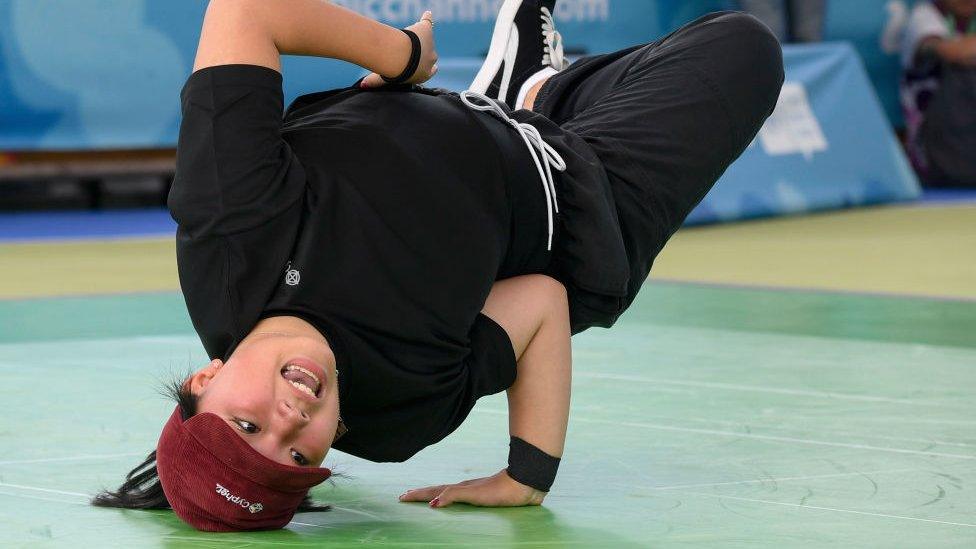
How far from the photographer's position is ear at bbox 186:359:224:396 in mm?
2488

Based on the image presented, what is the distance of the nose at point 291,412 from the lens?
2355 mm

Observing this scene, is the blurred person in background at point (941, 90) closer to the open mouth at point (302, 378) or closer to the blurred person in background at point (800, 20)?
the blurred person in background at point (800, 20)

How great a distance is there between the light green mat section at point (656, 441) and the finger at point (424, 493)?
43mm

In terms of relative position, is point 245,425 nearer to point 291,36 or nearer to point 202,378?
point 202,378

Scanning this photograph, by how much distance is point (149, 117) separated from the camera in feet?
28.0

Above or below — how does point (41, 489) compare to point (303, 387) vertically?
below

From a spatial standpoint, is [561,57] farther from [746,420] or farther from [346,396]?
[346,396]

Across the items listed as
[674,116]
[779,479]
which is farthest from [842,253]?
[779,479]

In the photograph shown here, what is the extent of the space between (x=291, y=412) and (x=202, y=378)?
9.1 inches

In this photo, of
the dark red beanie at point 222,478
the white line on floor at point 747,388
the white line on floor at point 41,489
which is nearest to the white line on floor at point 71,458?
the white line on floor at point 41,489

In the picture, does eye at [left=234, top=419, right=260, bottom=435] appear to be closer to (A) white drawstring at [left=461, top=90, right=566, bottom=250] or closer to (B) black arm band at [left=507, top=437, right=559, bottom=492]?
(B) black arm band at [left=507, top=437, right=559, bottom=492]

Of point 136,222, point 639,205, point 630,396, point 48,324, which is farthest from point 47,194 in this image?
point 639,205

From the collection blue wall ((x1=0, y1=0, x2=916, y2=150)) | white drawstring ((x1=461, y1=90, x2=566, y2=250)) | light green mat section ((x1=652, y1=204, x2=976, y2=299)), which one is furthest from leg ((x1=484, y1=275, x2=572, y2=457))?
blue wall ((x1=0, y1=0, x2=916, y2=150))

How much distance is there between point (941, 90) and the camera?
10344 millimetres
